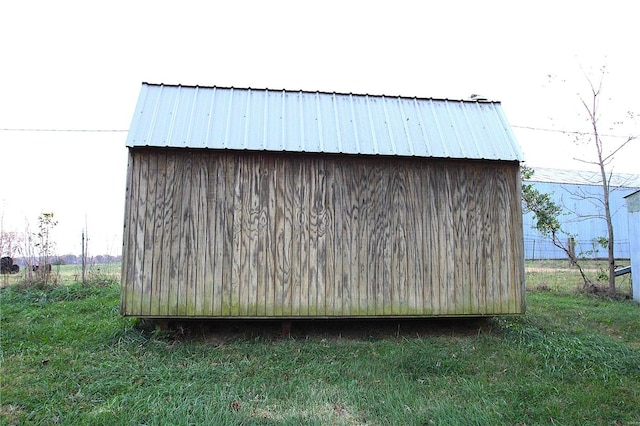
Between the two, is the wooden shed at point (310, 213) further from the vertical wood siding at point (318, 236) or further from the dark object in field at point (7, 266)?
the dark object in field at point (7, 266)

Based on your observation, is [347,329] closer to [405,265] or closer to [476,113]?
[405,265]

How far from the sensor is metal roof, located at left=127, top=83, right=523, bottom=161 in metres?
5.50

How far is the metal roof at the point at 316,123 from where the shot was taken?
5496 millimetres

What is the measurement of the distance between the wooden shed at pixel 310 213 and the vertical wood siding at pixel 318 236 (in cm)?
1

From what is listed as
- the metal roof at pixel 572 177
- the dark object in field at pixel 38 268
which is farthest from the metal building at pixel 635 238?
the metal roof at pixel 572 177

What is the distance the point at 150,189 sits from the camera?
17.6ft

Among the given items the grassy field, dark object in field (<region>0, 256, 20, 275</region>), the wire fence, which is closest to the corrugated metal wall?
the wire fence

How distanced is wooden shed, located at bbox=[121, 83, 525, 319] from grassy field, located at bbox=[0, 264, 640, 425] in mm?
473

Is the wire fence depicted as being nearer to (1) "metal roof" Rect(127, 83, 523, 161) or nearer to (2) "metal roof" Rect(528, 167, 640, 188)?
(2) "metal roof" Rect(528, 167, 640, 188)

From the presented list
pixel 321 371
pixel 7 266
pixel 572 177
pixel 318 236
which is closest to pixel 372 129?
pixel 318 236

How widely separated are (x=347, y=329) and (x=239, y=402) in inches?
99.8

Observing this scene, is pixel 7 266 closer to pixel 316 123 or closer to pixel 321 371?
pixel 316 123

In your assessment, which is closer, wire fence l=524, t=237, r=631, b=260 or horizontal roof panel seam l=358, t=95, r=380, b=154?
horizontal roof panel seam l=358, t=95, r=380, b=154

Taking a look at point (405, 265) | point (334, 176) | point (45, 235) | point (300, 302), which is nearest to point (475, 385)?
point (405, 265)
